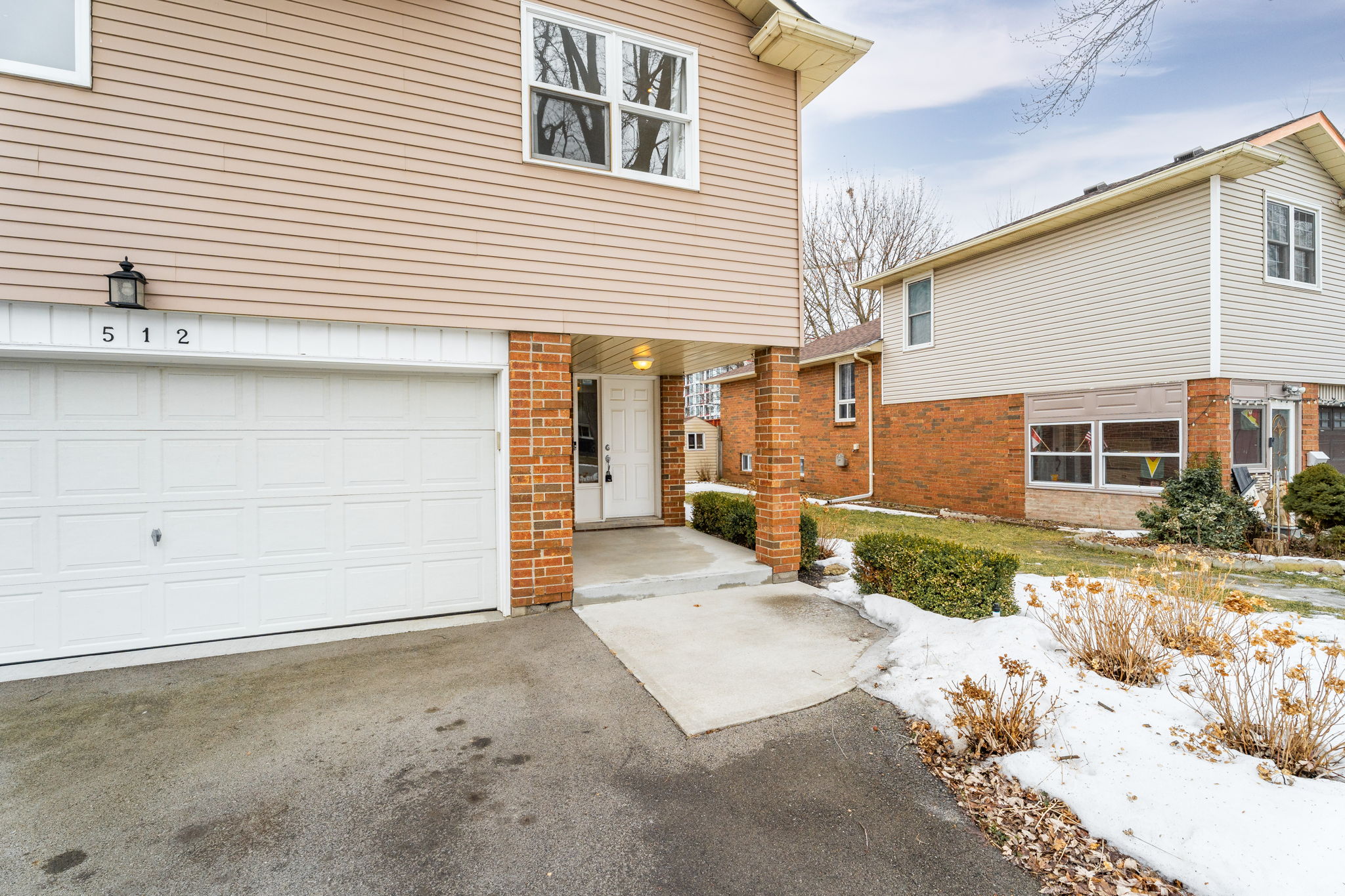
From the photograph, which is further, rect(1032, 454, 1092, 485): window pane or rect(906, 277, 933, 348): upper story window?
rect(906, 277, 933, 348): upper story window

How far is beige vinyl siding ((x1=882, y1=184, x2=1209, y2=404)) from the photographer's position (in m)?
8.78

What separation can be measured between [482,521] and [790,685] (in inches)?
125

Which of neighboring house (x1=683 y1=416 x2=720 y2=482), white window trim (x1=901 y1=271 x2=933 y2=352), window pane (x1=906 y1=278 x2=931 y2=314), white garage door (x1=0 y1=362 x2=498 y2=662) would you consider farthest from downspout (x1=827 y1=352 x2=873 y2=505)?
white garage door (x1=0 y1=362 x2=498 y2=662)

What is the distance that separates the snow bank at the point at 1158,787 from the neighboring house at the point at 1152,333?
25.2ft

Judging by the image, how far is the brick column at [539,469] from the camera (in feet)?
17.0

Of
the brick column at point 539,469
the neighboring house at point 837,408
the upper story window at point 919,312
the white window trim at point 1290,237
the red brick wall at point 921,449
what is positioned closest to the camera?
the brick column at point 539,469

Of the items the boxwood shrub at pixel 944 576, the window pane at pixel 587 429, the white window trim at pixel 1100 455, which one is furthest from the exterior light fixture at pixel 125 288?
the white window trim at pixel 1100 455

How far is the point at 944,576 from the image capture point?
489cm

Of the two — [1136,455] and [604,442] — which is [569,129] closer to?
[604,442]

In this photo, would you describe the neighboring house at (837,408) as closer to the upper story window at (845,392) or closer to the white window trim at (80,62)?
the upper story window at (845,392)

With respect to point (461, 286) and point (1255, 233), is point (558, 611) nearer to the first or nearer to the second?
point (461, 286)

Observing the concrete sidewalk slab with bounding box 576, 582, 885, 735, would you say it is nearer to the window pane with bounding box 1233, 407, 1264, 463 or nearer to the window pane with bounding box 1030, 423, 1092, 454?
the window pane with bounding box 1030, 423, 1092, 454

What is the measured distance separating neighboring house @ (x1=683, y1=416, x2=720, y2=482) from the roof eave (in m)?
11.0

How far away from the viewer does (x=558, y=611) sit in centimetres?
535
